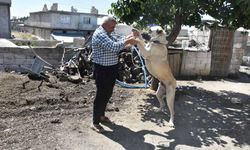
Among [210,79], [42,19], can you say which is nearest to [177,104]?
[210,79]

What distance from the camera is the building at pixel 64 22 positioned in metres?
43.0

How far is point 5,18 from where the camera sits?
79.8ft

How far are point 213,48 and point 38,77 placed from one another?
6817 mm

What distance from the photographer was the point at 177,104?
768 centimetres

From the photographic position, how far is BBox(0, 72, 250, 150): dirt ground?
520 centimetres

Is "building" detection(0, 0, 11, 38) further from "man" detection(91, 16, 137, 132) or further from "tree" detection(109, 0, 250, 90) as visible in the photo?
"man" detection(91, 16, 137, 132)

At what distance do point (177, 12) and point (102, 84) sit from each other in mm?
3214

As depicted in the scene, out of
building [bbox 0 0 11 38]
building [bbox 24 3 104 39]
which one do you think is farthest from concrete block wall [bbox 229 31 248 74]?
building [bbox 24 3 104 39]

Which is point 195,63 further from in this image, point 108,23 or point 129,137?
point 108,23

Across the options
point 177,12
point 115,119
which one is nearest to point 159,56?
point 115,119

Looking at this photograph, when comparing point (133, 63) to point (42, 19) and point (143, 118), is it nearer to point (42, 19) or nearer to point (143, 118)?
point (143, 118)

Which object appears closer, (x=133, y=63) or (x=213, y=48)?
(x=133, y=63)

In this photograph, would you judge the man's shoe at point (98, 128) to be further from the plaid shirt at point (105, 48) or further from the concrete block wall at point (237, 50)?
the concrete block wall at point (237, 50)

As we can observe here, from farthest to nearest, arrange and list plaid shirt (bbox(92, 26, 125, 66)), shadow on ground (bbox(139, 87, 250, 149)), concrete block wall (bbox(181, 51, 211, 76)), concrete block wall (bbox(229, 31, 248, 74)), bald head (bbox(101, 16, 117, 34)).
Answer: concrete block wall (bbox(229, 31, 248, 74)) < concrete block wall (bbox(181, 51, 211, 76)) < shadow on ground (bbox(139, 87, 250, 149)) < bald head (bbox(101, 16, 117, 34)) < plaid shirt (bbox(92, 26, 125, 66))
